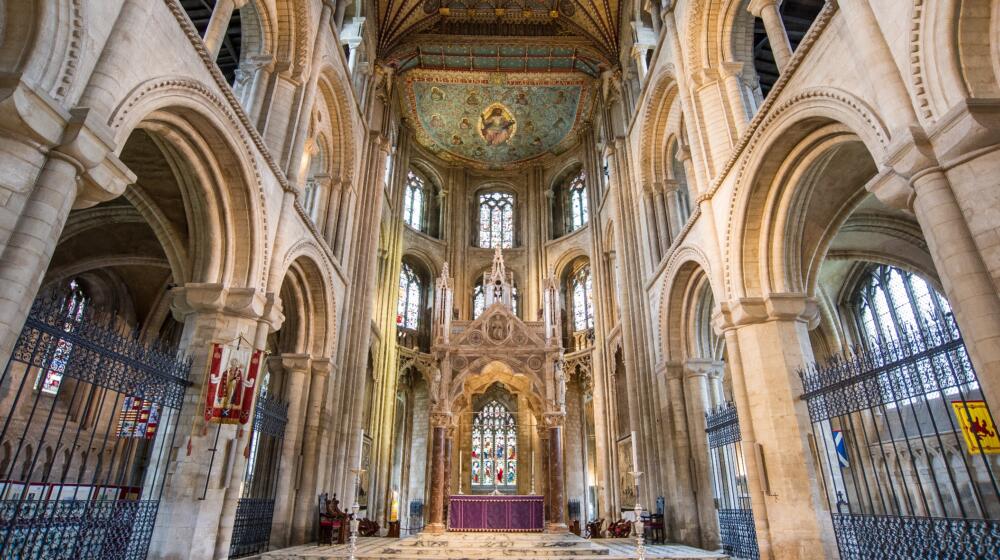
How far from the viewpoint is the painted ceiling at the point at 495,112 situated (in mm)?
23141

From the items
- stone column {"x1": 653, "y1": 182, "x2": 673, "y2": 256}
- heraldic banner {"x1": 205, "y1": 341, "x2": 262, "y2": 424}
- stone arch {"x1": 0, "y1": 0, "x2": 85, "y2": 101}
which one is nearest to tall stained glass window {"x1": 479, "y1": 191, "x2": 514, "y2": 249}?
stone column {"x1": 653, "y1": 182, "x2": 673, "y2": 256}

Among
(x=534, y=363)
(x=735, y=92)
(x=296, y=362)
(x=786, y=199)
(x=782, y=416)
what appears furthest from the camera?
(x=534, y=363)

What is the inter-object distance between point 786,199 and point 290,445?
1097 cm

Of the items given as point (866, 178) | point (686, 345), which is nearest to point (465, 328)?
point (686, 345)

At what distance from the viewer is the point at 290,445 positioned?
1191 cm

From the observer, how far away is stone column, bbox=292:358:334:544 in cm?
1190

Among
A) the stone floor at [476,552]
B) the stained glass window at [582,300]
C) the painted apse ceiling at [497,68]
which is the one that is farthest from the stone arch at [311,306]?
the stained glass window at [582,300]

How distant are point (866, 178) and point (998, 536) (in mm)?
6495

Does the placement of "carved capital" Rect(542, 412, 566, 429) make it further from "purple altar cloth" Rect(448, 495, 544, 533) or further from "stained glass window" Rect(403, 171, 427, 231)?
"stained glass window" Rect(403, 171, 427, 231)

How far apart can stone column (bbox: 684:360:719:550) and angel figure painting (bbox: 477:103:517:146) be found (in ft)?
50.9

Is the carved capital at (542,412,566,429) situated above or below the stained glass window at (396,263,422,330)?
below

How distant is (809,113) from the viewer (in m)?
8.15

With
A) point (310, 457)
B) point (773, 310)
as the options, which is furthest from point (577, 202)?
point (310, 457)

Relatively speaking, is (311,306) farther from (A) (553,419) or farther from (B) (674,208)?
(B) (674,208)
